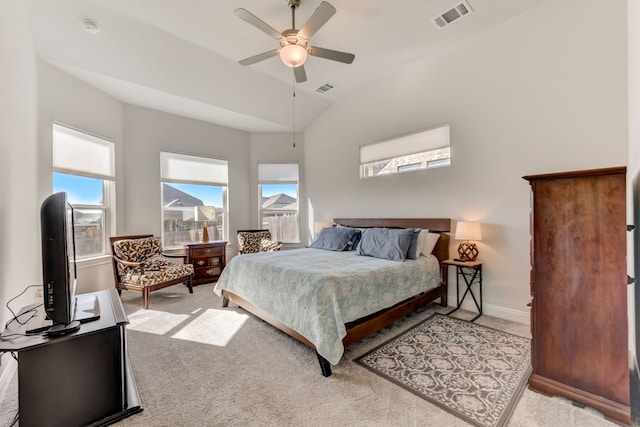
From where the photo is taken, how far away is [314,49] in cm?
271

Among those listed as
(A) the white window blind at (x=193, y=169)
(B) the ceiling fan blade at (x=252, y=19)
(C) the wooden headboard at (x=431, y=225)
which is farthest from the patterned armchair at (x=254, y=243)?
(B) the ceiling fan blade at (x=252, y=19)

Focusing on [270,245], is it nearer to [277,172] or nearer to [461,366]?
[277,172]

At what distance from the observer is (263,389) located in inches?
76.9

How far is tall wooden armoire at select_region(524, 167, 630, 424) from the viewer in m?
1.59

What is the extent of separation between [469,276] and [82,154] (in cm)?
562

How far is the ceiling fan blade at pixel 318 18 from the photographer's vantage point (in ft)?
7.11

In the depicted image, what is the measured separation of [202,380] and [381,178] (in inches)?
144

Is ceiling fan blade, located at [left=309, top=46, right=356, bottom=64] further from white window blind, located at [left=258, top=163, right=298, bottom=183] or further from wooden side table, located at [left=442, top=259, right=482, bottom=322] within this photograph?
white window blind, located at [left=258, top=163, right=298, bottom=183]

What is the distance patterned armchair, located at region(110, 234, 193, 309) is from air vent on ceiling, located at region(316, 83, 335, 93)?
3710mm

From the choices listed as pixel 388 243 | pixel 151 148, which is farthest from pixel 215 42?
pixel 388 243

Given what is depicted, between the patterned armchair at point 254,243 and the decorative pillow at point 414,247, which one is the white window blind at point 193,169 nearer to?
the patterned armchair at point 254,243

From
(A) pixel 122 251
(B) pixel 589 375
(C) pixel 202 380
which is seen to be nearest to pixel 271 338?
(C) pixel 202 380

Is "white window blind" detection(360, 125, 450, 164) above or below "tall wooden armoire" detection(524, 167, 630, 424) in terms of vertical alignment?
above

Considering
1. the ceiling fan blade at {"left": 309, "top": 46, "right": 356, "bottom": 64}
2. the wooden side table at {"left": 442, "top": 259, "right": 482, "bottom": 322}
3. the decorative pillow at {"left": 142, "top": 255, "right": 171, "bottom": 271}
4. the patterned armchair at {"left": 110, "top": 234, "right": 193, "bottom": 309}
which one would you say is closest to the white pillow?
the wooden side table at {"left": 442, "top": 259, "right": 482, "bottom": 322}
